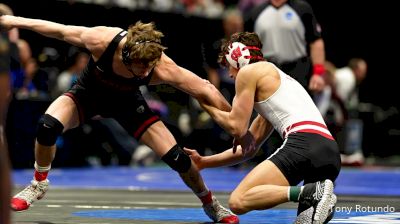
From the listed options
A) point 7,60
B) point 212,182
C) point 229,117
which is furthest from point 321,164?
point 212,182

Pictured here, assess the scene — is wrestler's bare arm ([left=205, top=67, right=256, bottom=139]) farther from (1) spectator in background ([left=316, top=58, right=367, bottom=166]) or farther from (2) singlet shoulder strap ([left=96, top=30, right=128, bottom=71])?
(1) spectator in background ([left=316, top=58, right=367, bottom=166])

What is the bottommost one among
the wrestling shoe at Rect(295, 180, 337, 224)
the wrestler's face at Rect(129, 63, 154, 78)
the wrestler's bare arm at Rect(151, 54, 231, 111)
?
the wrestling shoe at Rect(295, 180, 337, 224)

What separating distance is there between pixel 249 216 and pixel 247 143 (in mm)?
1016

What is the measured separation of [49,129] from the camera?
21.8 ft

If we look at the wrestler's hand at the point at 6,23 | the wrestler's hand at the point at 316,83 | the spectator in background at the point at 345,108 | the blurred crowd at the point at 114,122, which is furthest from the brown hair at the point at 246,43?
the spectator in background at the point at 345,108

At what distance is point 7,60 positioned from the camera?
3.84 m

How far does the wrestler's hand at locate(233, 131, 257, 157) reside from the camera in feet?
20.5

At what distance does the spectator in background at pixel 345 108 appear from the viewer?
1477 centimetres

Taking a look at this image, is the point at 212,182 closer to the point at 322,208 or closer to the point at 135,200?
the point at 135,200

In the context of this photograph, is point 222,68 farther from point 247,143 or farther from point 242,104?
point 242,104

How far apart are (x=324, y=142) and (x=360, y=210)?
162 centimetres

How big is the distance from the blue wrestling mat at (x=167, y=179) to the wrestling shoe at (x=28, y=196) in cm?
331

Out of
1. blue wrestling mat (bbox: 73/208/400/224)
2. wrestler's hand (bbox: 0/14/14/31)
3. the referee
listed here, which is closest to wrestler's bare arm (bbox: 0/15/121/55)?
wrestler's hand (bbox: 0/14/14/31)

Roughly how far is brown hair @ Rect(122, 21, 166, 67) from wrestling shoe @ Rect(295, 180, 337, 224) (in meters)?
1.27
